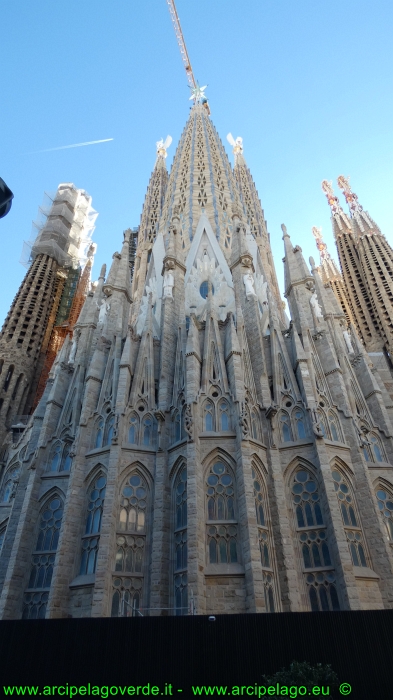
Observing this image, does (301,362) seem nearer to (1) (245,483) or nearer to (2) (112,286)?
(1) (245,483)

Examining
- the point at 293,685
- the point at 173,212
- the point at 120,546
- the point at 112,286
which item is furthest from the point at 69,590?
the point at 173,212

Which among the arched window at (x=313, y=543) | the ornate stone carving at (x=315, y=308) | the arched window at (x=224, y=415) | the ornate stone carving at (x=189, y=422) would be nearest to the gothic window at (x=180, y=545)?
the ornate stone carving at (x=189, y=422)

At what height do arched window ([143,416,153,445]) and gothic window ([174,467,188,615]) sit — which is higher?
arched window ([143,416,153,445])

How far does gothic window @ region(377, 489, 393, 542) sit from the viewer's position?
19.1 metres

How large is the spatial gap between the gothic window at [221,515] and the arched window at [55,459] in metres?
8.06

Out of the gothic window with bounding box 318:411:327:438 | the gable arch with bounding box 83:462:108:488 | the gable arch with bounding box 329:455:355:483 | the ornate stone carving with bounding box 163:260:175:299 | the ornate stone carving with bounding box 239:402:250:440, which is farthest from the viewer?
the ornate stone carving with bounding box 163:260:175:299

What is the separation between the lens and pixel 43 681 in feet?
40.8

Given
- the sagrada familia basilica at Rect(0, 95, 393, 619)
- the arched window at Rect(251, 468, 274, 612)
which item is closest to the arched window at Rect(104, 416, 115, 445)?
the sagrada familia basilica at Rect(0, 95, 393, 619)

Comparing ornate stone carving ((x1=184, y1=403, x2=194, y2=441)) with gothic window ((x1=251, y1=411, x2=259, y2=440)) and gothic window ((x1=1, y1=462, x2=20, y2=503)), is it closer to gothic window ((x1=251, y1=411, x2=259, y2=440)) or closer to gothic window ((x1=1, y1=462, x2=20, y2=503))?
gothic window ((x1=251, y1=411, x2=259, y2=440))

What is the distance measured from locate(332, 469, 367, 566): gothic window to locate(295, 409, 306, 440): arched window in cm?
204

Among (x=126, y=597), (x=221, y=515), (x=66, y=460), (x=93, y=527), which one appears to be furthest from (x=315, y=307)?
(x=126, y=597)

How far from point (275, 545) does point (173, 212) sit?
27.2m

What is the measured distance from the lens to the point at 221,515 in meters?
17.6

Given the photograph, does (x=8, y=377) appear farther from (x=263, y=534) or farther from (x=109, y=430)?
(x=263, y=534)
